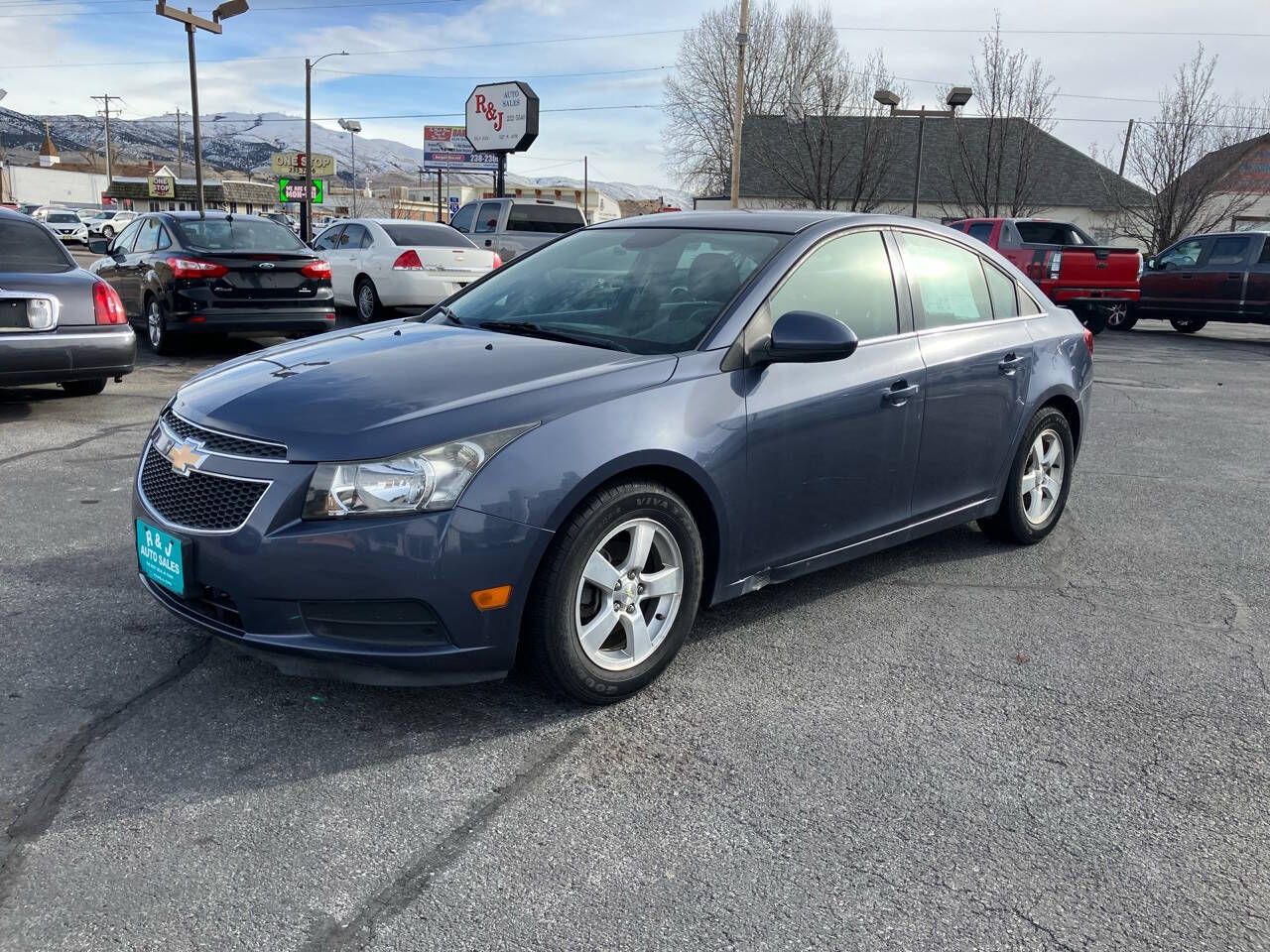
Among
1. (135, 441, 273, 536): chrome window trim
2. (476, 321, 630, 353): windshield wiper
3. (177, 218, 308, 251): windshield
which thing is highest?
(177, 218, 308, 251): windshield

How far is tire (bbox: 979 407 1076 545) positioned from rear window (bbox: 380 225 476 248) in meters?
10.5

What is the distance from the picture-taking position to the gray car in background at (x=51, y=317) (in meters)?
7.09

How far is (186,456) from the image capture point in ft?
10.7

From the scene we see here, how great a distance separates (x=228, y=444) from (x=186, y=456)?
0.61 ft

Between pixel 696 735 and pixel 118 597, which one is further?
pixel 118 597

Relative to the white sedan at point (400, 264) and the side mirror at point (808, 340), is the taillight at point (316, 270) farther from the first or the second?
the side mirror at point (808, 340)

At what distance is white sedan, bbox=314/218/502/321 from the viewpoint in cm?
1402

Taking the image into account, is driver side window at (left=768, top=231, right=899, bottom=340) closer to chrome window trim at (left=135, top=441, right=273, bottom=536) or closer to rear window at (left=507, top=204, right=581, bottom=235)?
chrome window trim at (left=135, top=441, right=273, bottom=536)

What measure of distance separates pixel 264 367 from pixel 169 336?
8040mm

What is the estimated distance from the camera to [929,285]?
181 inches

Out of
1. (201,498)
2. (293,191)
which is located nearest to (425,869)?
(201,498)

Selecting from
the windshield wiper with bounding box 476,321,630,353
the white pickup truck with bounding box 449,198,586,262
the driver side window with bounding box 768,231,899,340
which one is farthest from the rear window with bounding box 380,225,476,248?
the driver side window with bounding box 768,231,899,340

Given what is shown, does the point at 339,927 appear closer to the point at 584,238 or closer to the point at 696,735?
the point at 696,735

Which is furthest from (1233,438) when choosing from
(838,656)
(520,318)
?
(520,318)
